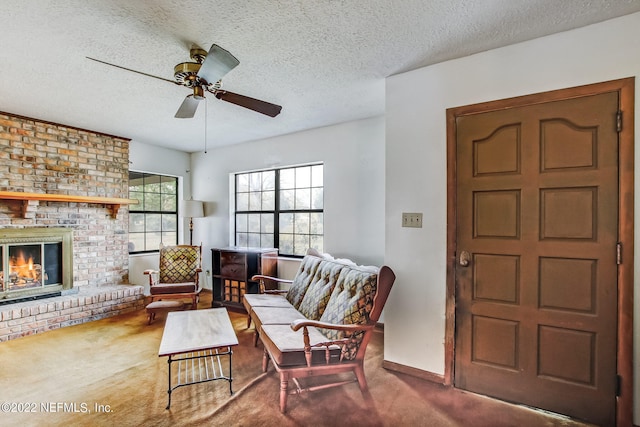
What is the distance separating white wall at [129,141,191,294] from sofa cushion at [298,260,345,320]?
10.5 feet

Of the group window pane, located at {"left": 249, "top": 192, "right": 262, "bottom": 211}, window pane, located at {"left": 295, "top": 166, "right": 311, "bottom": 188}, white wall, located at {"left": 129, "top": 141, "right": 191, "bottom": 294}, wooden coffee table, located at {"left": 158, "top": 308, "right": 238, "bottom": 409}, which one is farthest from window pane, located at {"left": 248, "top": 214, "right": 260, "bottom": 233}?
wooden coffee table, located at {"left": 158, "top": 308, "right": 238, "bottom": 409}

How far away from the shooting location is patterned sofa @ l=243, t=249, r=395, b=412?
204 cm

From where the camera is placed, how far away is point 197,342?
81.2 inches

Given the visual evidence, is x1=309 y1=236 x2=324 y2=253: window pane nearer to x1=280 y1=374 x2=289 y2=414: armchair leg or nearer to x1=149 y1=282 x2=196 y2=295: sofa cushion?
x1=149 y1=282 x2=196 y2=295: sofa cushion

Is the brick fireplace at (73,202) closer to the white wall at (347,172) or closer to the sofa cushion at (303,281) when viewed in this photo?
the white wall at (347,172)

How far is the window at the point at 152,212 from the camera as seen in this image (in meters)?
4.81

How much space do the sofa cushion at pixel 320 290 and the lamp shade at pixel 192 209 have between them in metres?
2.90

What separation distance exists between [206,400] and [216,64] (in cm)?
215

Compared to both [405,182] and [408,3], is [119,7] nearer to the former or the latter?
[408,3]

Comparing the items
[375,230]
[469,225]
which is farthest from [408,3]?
[375,230]

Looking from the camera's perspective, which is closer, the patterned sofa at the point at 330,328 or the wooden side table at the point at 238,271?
the patterned sofa at the point at 330,328

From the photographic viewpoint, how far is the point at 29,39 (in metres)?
2.04

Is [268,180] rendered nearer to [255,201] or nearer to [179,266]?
[255,201]

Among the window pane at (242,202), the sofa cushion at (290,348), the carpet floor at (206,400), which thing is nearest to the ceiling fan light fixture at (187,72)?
the sofa cushion at (290,348)
